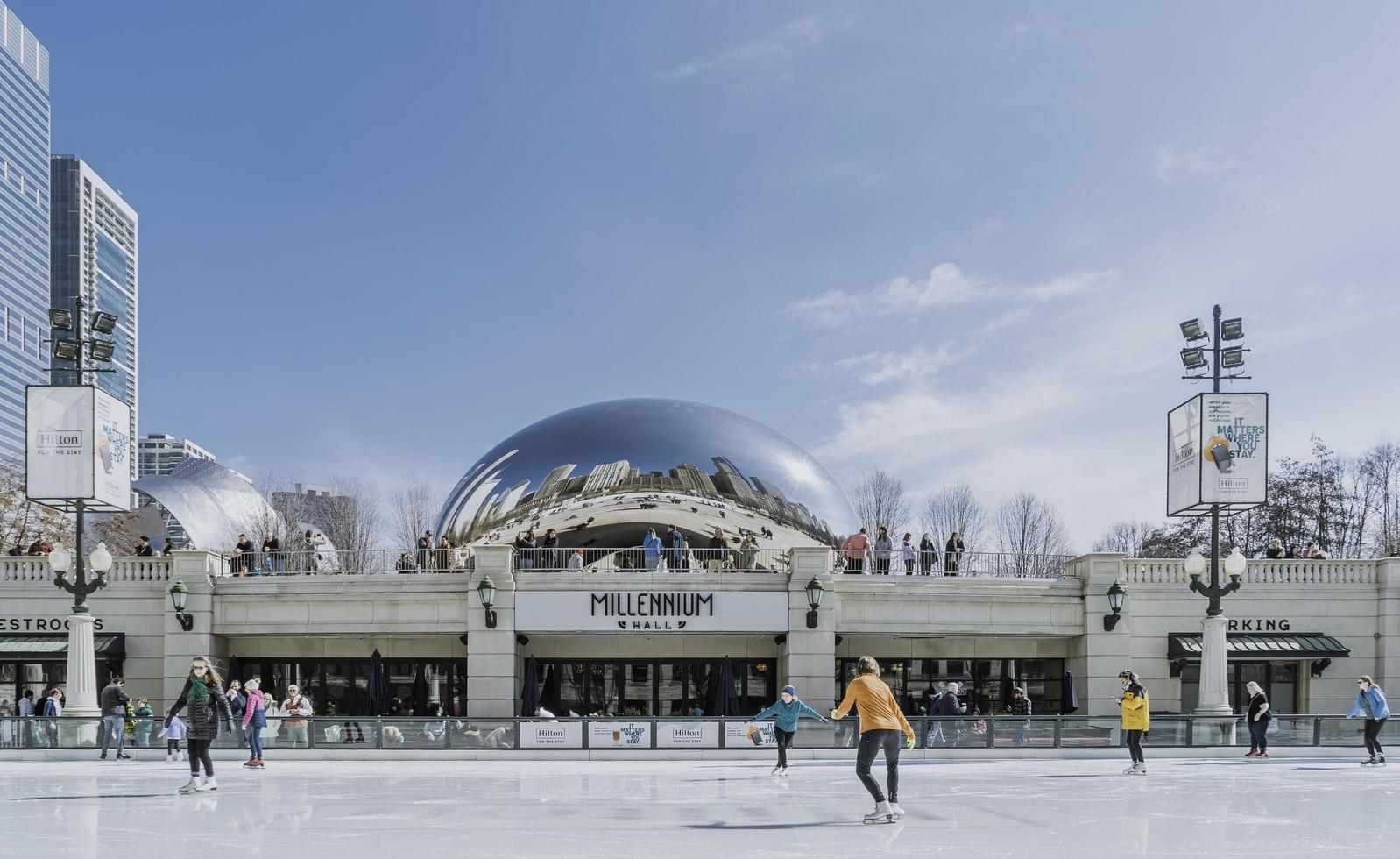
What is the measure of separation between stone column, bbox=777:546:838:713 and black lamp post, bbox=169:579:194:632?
46.2ft

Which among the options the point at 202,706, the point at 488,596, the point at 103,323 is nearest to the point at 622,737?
the point at 488,596

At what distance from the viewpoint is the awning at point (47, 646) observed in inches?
1099

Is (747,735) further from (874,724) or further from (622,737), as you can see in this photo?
(874,724)

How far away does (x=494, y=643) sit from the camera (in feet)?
89.0

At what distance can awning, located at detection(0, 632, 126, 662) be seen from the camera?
91.6 feet

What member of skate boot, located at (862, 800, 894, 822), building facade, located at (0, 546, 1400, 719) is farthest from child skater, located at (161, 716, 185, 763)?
skate boot, located at (862, 800, 894, 822)

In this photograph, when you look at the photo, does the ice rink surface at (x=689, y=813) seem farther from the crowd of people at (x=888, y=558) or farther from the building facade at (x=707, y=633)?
the crowd of people at (x=888, y=558)

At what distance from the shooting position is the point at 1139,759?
17.7m

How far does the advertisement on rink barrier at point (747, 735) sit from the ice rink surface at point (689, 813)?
2316mm

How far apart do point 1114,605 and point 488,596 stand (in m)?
14.6

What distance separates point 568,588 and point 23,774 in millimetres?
11998

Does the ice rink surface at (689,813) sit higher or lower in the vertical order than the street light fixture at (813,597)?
lower

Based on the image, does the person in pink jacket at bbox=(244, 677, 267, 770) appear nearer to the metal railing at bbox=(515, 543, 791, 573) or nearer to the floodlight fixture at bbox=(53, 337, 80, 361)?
the floodlight fixture at bbox=(53, 337, 80, 361)

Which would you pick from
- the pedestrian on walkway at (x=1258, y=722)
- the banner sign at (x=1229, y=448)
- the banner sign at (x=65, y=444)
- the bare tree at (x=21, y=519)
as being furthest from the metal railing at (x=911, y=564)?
the bare tree at (x=21, y=519)
